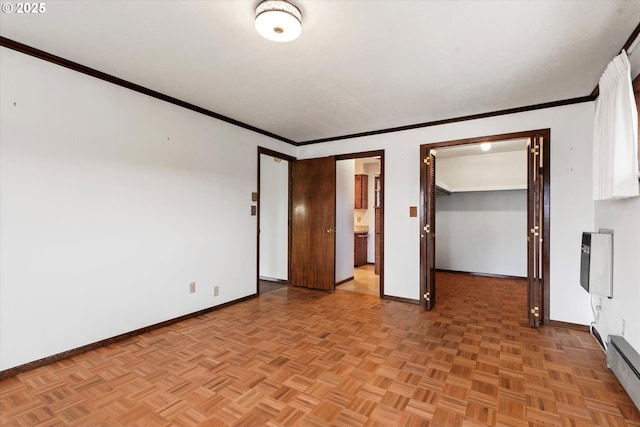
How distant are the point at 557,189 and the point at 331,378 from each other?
309cm

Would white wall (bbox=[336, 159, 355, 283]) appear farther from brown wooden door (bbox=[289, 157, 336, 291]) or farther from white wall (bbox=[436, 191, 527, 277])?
white wall (bbox=[436, 191, 527, 277])

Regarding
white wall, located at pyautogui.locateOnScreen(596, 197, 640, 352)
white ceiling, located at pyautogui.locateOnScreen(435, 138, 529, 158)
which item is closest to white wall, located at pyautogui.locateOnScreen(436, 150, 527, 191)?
white ceiling, located at pyautogui.locateOnScreen(435, 138, 529, 158)

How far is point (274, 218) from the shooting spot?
5.56m

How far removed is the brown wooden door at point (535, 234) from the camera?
3.32 meters

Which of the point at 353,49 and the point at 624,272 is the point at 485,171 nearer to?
the point at 624,272

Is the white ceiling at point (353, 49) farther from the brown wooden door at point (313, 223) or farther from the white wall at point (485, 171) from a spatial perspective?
the white wall at point (485, 171)

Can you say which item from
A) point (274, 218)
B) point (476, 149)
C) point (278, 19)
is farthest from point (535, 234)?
→ point (274, 218)

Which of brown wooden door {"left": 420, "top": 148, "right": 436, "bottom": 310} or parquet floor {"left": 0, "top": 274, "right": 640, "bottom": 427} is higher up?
brown wooden door {"left": 420, "top": 148, "right": 436, "bottom": 310}

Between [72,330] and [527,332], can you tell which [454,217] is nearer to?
[527,332]

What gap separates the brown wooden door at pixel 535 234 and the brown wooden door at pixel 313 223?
8.38ft

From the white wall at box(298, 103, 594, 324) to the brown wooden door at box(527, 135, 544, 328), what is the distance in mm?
157

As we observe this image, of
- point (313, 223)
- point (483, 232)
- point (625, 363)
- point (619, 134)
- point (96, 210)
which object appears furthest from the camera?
point (483, 232)

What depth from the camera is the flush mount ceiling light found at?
5.99ft

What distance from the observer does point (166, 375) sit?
7.58 feet
